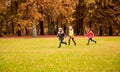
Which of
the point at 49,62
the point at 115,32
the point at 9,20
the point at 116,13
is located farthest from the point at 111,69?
the point at 115,32

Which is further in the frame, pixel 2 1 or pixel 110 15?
pixel 110 15

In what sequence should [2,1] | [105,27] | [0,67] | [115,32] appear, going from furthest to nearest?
1. [115,32]
2. [105,27]
3. [2,1]
4. [0,67]

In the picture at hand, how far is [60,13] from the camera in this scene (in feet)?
205

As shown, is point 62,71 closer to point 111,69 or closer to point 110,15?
point 111,69

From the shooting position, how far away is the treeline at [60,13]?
56969mm

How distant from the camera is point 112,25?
67.1 meters

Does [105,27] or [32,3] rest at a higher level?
[32,3]

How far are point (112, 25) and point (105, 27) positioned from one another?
291 cm

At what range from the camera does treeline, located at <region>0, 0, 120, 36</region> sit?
2243 inches

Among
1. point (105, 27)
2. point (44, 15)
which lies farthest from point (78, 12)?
point (44, 15)

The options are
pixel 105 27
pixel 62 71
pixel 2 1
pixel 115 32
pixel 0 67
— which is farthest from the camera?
pixel 115 32

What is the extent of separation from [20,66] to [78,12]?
56.0 meters

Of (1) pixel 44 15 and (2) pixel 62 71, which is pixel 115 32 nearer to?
(1) pixel 44 15

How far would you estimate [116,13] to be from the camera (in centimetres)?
6469
